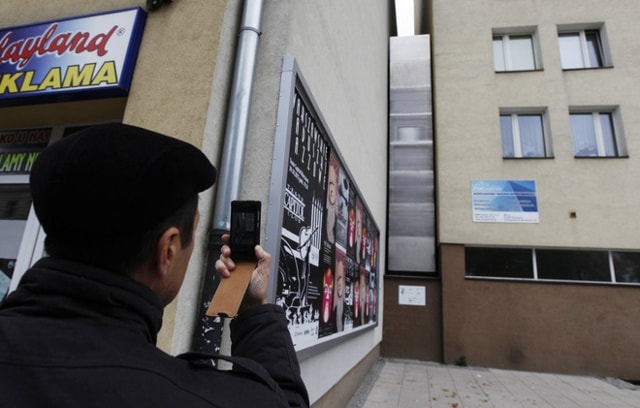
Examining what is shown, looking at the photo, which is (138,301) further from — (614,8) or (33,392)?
(614,8)

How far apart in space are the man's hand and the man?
8.7 inches

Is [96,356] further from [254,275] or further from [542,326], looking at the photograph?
[542,326]

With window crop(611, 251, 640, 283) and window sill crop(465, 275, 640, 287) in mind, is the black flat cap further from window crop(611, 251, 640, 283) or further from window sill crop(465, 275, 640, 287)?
window crop(611, 251, 640, 283)

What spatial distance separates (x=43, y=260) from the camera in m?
0.73

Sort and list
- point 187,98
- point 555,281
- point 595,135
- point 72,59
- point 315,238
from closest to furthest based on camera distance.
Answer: point 187,98, point 72,59, point 315,238, point 555,281, point 595,135

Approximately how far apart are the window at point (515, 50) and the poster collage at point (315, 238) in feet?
30.2

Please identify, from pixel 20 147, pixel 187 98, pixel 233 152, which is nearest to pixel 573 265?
pixel 233 152

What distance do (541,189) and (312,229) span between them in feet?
29.4

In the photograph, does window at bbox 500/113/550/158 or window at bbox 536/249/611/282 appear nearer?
window at bbox 536/249/611/282

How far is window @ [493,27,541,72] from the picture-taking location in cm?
1089

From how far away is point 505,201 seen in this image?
31.6ft

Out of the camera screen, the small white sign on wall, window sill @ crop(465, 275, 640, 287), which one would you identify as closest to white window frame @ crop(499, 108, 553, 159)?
window sill @ crop(465, 275, 640, 287)

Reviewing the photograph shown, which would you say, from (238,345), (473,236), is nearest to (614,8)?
(473,236)

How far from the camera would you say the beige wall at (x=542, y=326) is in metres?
8.43
